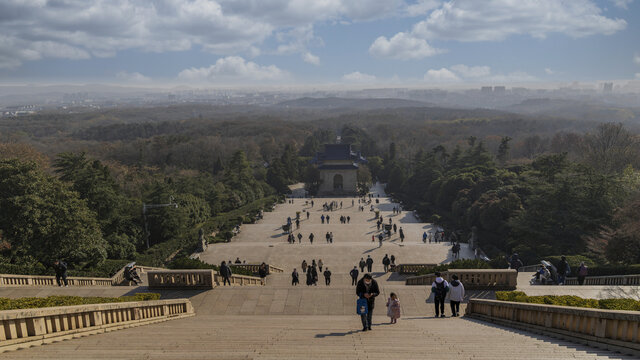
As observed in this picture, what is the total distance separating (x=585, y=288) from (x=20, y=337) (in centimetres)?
1725

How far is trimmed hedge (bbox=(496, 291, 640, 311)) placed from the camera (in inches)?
358

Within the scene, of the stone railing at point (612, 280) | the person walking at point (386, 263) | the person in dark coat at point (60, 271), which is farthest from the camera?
the person walking at point (386, 263)

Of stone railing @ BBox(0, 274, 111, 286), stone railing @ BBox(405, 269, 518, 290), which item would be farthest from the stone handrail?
stone railing @ BBox(405, 269, 518, 290)

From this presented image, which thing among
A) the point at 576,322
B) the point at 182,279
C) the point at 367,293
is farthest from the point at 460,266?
the point at 182,279

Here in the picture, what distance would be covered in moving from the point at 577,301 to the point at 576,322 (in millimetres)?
1861

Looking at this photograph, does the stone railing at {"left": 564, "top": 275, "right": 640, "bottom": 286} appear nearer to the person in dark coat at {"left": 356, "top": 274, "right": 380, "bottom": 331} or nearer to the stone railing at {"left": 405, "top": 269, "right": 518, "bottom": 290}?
the stone railing at {"left": 405, "top": 269, "right": 518, "bottom": 290}

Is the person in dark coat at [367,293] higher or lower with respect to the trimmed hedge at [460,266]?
higher

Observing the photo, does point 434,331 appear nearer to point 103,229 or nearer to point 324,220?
point 103,229

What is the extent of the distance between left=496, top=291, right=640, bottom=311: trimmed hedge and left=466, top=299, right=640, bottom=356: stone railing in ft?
2.05

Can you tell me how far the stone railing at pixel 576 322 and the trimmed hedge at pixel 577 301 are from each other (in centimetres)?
63

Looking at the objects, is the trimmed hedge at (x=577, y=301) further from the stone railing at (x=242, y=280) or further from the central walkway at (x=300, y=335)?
the stone railing at (x=242, y=280)

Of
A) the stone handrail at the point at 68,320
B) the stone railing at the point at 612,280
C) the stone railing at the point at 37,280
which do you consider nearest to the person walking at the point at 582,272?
the stone railing at the point at 612,280

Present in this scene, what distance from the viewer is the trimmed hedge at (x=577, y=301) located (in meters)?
9.09

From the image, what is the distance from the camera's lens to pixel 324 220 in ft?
151
